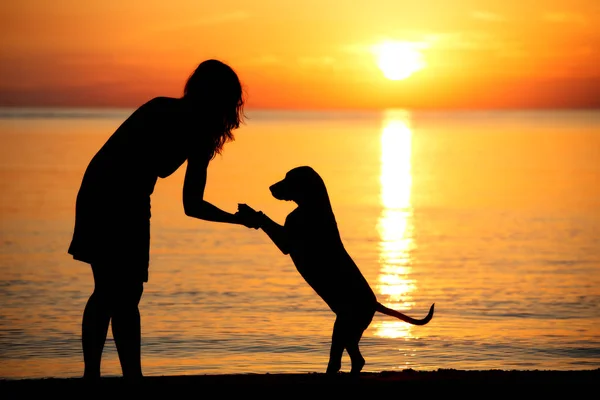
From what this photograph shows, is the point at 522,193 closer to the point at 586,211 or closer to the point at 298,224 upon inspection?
the point at 586,211

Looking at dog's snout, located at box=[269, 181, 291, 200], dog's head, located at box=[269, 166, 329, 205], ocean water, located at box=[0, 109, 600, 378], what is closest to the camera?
dog's head, located at box=[269, 166, 329, 205]

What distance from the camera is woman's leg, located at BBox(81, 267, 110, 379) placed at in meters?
5.19

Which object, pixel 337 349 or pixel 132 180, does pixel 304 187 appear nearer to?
pixel 337 349

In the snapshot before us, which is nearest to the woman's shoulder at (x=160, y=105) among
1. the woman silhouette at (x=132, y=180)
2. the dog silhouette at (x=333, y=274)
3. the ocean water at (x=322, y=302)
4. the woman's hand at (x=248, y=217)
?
the woman silhouette at (x=132, y=180)

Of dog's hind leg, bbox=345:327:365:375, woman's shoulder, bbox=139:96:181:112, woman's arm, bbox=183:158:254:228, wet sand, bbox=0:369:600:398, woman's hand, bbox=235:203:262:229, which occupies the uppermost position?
woman's shoulder, bbox=139:96:181:112

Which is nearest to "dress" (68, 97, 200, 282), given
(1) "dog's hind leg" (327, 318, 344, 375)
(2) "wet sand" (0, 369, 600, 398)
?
(2) "wet sand" (0, 369, 600, 398)

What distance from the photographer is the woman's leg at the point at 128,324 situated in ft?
17.1

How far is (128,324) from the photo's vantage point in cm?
530

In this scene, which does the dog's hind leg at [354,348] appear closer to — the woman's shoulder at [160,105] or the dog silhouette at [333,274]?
the dog silhouette at [333,274]

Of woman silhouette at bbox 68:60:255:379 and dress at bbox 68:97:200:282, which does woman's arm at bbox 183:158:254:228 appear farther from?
dress at bbox 68:97:200:282

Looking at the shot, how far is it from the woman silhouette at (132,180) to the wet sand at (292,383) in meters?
0.18

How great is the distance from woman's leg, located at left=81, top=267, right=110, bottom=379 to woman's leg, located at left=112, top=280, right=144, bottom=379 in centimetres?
6

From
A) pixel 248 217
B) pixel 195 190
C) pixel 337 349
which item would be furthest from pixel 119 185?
pixel 337 349

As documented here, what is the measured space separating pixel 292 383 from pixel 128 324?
0.92 meters
